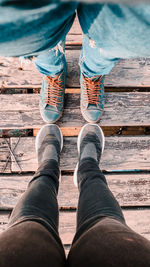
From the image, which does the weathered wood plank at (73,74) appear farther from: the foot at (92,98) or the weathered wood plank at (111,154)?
the weathered wood plank at (111,154)

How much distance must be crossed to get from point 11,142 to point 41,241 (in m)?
0.79

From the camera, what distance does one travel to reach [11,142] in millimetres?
1180

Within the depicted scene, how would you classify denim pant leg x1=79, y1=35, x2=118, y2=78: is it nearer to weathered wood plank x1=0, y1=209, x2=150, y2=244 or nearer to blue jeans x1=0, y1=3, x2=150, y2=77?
blue jeans x1=0, y1=3, x2=150, y2=77

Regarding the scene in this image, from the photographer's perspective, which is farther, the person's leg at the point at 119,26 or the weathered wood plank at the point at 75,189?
the weathered wood plank at the point at 75,189

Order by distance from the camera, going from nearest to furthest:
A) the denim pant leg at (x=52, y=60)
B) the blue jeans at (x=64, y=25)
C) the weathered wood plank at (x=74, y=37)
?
1. the blue jeans at (x=64, y=25)
2. the denim pant leg at (x=52, y=60)
3. the weathered wood plank at (x=74, y=37)

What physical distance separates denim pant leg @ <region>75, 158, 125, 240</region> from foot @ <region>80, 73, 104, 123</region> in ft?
1.13

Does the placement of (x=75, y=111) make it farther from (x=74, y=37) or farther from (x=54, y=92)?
(x=74, y=37)

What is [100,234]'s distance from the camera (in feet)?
1.76

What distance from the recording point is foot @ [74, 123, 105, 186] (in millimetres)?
1151

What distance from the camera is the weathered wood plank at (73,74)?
119 centimetres

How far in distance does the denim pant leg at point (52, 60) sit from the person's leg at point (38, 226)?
0.49 metres

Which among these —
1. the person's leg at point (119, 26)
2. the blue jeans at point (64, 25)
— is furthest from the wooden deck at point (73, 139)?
the blue jeans at point (64, 25)

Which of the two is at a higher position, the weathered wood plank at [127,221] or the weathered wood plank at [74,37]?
the weathered wood plank at [74,37]

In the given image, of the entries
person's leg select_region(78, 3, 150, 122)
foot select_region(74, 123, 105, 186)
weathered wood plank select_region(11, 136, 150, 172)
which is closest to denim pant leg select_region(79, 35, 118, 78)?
person's leg select_region(78, 3, 150, 122)
